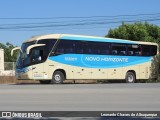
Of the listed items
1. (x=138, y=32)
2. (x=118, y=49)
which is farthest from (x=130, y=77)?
(x=138, y=32)

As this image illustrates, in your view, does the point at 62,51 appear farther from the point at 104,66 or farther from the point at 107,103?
the point at 107,103

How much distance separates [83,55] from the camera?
31.6 meters

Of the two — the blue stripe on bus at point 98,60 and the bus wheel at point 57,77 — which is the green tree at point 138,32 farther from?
the bus wheel at point 57,77

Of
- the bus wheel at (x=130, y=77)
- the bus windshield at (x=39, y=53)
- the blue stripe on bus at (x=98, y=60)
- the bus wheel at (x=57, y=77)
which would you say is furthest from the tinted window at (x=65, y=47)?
the bus wheel at (x=130, y=77)

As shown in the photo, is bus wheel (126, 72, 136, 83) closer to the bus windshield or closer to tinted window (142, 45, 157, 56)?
tinted window (142, 45, 157, 56)

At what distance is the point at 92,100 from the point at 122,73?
17664mm

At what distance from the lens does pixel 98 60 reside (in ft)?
107

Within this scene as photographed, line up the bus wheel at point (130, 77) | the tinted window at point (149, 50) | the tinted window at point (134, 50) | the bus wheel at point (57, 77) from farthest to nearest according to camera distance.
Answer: the tinted window at point (149, 50), the bus wheel at point (130, 77), the tinted window at point (134, 50), the bus wheel at point (57, 77)

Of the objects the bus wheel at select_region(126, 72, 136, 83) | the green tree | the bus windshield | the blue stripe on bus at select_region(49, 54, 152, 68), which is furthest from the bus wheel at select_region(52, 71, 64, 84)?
the green tree

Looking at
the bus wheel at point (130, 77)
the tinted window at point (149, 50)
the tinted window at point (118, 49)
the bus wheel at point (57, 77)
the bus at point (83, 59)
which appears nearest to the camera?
the bus at point (83, 59)

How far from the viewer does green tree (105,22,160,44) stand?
52.8 m

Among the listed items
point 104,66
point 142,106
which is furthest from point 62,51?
point 142,106

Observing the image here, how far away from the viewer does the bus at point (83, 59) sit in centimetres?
2973

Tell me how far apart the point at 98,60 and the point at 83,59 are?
147 centimetres
